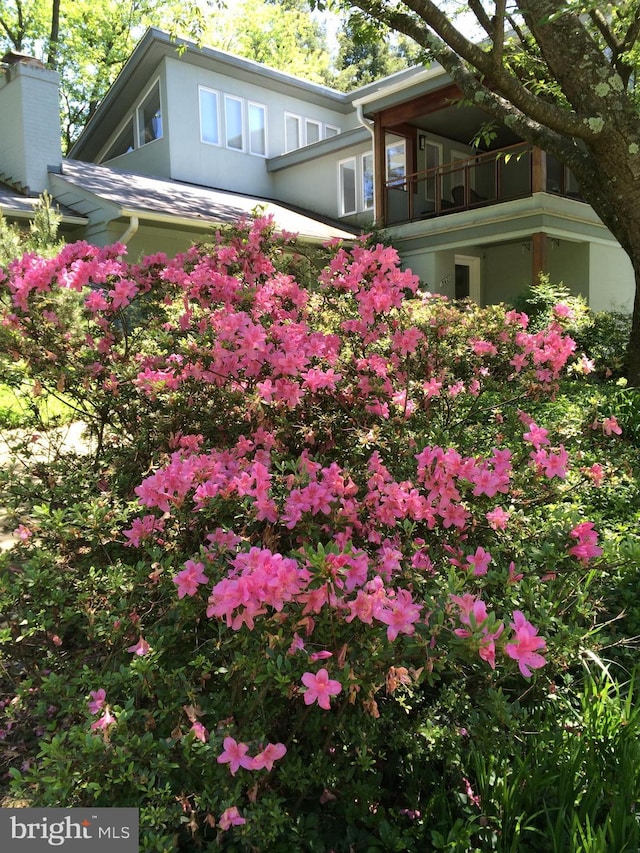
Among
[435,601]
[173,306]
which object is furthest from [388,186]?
[435,601]

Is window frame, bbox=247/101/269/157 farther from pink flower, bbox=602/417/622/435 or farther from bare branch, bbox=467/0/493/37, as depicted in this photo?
pink flower, bbox=602/417/622/435

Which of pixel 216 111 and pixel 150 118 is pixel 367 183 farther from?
pixel 150 118

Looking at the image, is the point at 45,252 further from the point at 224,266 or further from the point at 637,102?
the point at 637,102

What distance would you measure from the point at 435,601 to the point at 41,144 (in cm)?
1429

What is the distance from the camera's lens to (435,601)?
175cm

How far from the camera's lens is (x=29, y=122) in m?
13.1

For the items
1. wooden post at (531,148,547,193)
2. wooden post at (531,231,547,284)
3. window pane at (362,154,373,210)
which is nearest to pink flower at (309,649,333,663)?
wooden post at (531,231,547,284)

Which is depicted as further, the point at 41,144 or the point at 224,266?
the point at 41,144

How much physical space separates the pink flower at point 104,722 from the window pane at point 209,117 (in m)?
17.5

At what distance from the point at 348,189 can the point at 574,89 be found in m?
12.4

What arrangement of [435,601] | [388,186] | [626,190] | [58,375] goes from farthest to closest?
[388,186] → [626,190] → [58,375] → [435,601]

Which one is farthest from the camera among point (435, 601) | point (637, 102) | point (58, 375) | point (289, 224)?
point (289, 224)

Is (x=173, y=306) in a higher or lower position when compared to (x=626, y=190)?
lower

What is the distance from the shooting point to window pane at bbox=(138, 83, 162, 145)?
16781 millimetres
